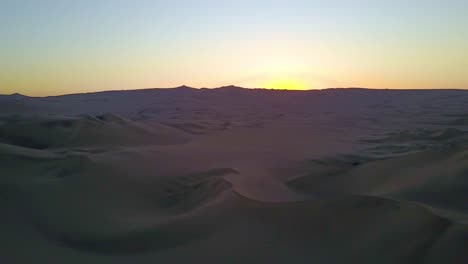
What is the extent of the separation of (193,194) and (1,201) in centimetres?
118

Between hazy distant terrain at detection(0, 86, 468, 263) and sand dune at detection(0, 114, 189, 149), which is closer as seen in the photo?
hazy distant terrain at detection(0, 86, 468, 263)

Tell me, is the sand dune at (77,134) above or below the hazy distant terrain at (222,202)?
above

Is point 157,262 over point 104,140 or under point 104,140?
under

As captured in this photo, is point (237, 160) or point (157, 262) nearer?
point (157, 262)

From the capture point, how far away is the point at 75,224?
2414 millimetres

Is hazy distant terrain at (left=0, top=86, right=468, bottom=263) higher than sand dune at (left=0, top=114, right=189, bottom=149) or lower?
Answer: lower

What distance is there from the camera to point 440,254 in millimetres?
1758

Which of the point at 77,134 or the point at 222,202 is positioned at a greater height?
the point at 77,134

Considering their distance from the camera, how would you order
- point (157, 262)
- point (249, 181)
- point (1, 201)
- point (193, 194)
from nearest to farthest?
point (157, 262), point (1, 201), point (193, 194), point (249, 181)

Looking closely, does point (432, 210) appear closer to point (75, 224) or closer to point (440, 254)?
point (440, 254)

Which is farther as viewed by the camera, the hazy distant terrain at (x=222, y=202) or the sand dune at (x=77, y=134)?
the sand dune at (x=77, y=134)

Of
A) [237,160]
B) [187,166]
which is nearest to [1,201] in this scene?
[187,166]

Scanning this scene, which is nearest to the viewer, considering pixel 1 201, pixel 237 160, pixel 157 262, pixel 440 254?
pixel 440 254

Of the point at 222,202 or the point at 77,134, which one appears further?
the point at 77,134
